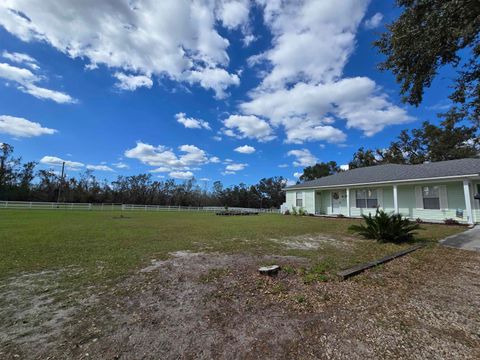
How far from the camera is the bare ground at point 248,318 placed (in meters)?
2.23

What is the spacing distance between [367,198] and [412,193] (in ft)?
9.99

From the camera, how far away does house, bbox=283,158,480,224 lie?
12.8 meters

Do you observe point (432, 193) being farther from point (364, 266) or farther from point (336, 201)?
point (364, 266)

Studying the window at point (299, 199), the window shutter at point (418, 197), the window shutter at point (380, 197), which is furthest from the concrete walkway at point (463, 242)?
the window at point (299, 199)

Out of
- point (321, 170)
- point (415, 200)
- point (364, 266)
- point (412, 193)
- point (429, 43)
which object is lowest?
point (364, 266)

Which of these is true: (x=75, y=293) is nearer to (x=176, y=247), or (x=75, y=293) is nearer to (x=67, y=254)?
(x=67, y=254)

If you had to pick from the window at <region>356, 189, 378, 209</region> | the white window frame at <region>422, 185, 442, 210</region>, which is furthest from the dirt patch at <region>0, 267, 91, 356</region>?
the window at <region>356, 189, 378, 209</region>

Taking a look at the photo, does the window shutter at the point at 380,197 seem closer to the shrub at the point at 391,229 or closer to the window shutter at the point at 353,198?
the window shutter at the point at 353,198

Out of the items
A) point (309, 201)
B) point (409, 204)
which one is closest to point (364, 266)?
point (409, 204)

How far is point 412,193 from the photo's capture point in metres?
15.3

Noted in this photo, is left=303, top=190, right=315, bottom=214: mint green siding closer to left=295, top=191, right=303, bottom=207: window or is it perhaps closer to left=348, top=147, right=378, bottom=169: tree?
left=295, top=191, right=303, bottom=207: window

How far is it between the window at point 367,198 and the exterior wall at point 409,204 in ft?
1.02

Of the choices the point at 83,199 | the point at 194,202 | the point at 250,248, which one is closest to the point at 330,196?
the point at 250,248

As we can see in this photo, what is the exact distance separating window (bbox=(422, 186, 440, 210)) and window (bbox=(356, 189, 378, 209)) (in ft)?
9.88
